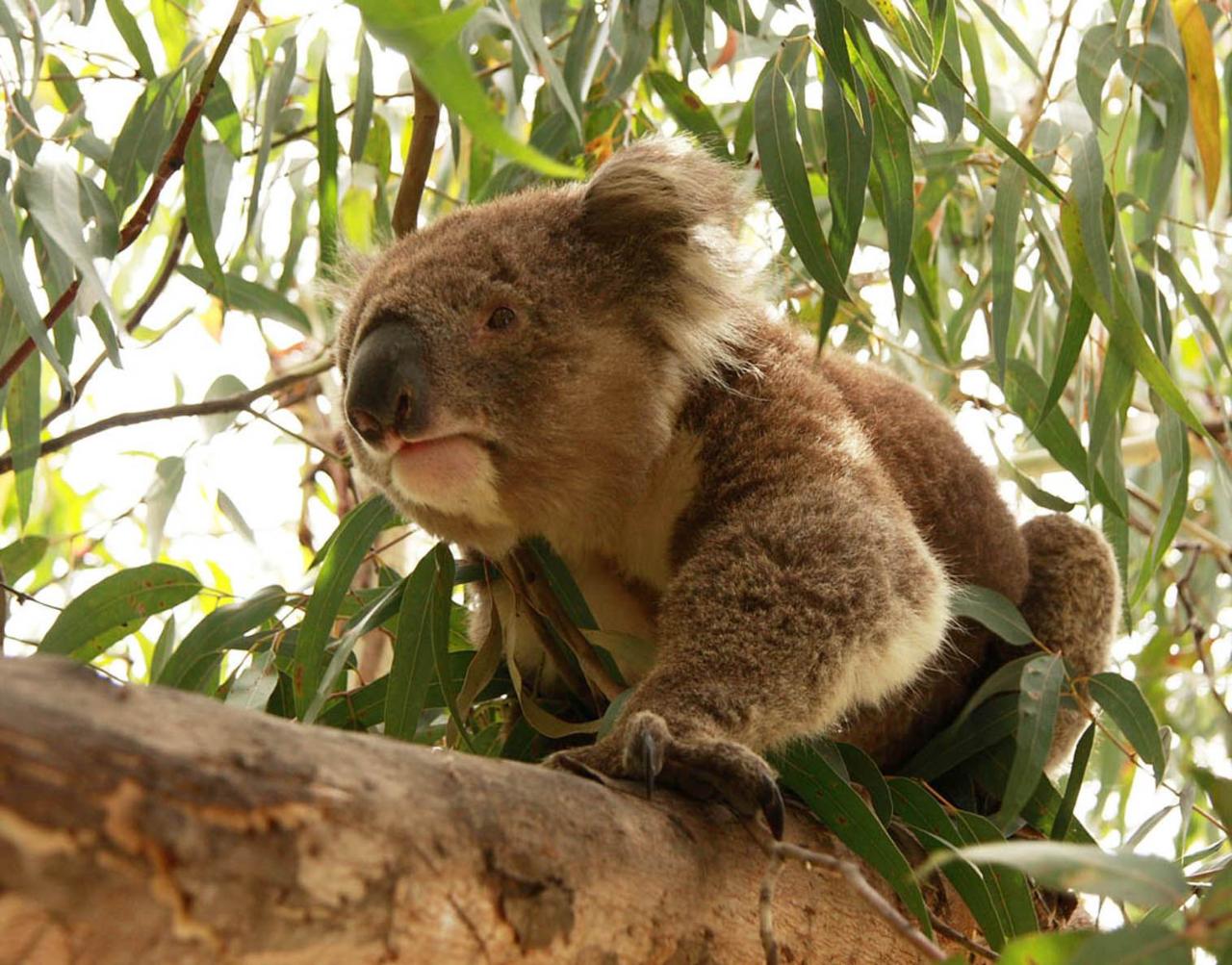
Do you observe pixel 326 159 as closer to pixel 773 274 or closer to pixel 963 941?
pixel 773 274

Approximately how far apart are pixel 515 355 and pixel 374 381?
25 centimetres

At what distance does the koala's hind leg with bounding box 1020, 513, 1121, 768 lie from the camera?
2730 millimetres

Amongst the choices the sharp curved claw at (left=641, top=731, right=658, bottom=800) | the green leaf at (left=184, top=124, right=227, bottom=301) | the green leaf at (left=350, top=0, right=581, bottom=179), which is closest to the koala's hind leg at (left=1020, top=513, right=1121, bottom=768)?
the sharp curved claw at (left=641, top=731, right=658, bottom=800)

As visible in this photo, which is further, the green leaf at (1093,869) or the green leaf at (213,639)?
the green leaf at (213,639)

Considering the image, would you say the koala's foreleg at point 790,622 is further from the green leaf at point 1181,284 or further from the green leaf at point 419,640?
the green leaf at point 1181,284

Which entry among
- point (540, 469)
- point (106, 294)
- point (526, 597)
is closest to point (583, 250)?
point (540, 469)

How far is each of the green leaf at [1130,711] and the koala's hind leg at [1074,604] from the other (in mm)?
345

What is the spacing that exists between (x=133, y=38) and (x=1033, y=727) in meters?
2.07

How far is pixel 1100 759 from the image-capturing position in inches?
136

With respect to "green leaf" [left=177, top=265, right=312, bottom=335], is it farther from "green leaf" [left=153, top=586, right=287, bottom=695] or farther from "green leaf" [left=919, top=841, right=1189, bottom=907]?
"green leaf" [left=919, top=841, right=1189, bottom=907]

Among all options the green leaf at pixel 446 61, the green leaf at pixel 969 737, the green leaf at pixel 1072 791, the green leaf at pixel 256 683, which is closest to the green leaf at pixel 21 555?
the green leaf at pixel 256 683

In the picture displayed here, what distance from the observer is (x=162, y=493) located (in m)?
2.83

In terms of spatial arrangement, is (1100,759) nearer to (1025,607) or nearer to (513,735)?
(1025,607)

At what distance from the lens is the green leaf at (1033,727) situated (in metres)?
2.04
